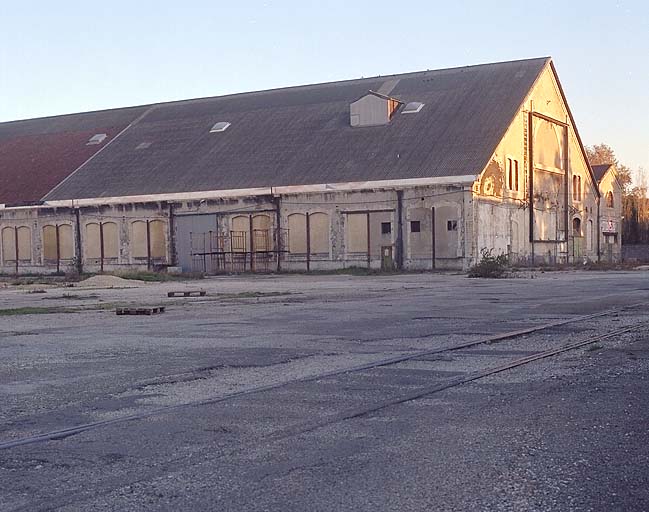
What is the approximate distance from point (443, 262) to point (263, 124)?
50.3ft

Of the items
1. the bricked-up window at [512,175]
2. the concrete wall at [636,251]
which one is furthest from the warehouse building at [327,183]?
the concrete wall at [636,251]

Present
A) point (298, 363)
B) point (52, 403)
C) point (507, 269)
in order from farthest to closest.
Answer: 1. point (507, 269)
2. point (298, 363)
3. point (52, 403)

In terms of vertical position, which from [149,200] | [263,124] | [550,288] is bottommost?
[550,288]

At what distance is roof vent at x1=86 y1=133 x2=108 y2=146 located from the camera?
52500 millimetres

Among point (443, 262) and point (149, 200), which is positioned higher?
point (149, 200)

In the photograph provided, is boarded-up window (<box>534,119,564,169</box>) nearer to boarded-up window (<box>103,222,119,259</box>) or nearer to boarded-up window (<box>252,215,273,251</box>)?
boarded-up window (<box>252,215,273,251</box>)

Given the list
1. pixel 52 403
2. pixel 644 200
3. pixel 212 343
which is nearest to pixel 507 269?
pixel 212 343

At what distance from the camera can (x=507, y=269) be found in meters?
32.9

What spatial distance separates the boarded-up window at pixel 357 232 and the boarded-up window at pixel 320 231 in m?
1.22

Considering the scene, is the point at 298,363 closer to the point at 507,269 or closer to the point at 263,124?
the point at 507,269

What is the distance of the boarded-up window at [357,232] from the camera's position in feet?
133

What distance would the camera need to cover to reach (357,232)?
4069cm

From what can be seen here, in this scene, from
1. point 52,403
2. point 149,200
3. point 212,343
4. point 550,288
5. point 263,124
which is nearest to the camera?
point 52,403

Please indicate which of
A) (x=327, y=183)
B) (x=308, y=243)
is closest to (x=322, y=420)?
(x=327, y=183)
